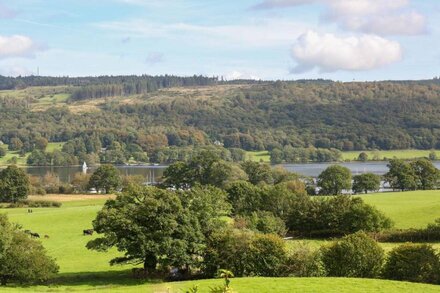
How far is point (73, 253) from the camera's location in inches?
2327

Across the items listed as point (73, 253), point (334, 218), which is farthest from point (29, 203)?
point (334, 218)

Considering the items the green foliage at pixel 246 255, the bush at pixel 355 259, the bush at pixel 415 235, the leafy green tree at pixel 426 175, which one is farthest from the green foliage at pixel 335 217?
the leafy green tree at pixel 426 175

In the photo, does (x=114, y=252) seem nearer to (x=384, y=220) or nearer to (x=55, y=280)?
(x=55, y=280)

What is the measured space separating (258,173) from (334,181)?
2039 cm

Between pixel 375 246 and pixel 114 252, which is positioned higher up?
pixel 375 246

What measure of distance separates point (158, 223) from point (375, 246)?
17.0 meters

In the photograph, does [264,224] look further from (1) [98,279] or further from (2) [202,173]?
(2) [202,173]

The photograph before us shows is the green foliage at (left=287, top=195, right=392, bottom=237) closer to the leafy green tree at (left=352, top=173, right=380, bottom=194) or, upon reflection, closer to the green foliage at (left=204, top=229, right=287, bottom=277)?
the green foliage at (left=204, top=229, right=287, bottom=277)

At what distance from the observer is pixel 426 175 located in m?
127

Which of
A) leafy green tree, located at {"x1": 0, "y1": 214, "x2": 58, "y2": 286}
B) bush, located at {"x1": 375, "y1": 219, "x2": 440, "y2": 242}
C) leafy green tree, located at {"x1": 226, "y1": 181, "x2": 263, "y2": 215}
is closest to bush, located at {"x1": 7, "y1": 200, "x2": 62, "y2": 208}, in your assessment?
leafy green tree, located at {"x1": 226, "y1": 181, "x2": 263, "y2": 215}

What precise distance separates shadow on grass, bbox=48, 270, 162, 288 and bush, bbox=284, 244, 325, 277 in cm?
1019

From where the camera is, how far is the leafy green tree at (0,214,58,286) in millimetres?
44938

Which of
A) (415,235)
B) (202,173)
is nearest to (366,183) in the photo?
(202,173)

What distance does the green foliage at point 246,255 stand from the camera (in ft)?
156
